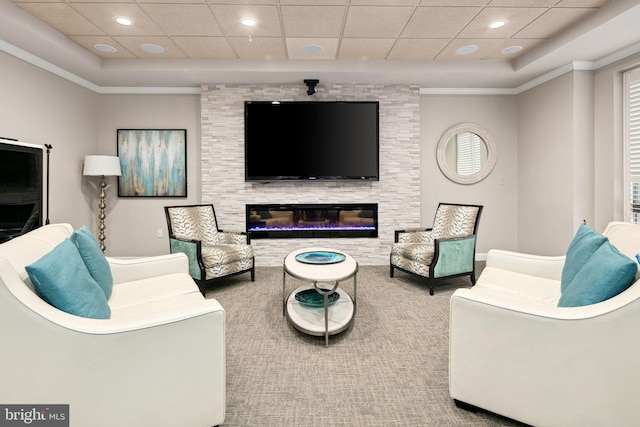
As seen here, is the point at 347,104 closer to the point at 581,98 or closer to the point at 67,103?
the point at 581,98

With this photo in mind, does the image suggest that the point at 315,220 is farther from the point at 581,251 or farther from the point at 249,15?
the point at 581,251

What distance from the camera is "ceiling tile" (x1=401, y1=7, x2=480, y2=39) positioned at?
9.93ft

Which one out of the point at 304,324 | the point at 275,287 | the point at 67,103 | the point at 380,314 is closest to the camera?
the point at 304,324

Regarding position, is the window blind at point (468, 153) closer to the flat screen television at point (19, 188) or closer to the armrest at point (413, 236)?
the armrest at point (413, 236)

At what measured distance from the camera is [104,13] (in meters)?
3.02

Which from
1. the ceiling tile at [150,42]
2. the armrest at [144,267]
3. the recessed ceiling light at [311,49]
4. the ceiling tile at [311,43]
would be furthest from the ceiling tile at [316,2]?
the armrest at [144,267]

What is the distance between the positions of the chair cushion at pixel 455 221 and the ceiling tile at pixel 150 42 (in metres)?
3.71

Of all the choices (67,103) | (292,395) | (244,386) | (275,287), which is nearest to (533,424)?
(292,395)

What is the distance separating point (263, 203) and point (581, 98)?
4173mm

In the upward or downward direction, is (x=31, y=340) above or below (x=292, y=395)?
above

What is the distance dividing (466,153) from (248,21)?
359cm

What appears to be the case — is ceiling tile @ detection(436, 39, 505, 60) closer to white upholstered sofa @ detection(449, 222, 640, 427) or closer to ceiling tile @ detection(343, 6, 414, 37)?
ceiling tile @ detection(343, 6, 414, 37)

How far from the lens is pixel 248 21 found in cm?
319

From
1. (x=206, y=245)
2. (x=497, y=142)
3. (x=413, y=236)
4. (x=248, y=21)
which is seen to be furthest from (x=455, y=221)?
(x=248, y=21)
